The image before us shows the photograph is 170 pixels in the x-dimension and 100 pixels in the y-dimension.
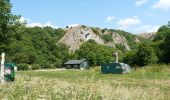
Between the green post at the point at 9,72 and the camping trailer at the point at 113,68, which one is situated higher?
the camping trailer at the point at 113,68

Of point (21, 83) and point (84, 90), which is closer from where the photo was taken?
point (84, 90)

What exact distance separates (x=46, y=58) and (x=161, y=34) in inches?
1753

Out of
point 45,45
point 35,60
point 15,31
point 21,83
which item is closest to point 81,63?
point 35,60

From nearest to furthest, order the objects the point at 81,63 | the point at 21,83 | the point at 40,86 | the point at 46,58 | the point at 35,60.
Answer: the point at 40,86, the point at 21,83, the point at 81,63, the point at 35,60, the point at 46,58

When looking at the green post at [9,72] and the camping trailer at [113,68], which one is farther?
the camping trailer at [113,68]

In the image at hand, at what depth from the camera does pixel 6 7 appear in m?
25.8

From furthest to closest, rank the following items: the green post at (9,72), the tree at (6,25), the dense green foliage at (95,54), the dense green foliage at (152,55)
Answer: the dense green foliage at (95,54), the dense green foliage at (152,55), the tree at (6,25), the green post at (9,72)

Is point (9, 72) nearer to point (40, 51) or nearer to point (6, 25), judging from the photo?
point (6, 25)

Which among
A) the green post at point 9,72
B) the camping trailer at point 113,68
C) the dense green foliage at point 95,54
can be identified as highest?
the dense green foliage at point 95,54

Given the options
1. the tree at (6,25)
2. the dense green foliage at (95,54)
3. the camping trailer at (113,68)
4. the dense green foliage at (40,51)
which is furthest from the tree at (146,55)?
the tree at (6,25)

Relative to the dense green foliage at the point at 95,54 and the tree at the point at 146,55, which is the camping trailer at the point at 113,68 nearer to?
the tree at the point at 146,55

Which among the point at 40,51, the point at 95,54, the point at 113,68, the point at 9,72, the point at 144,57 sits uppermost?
the point at 40,51

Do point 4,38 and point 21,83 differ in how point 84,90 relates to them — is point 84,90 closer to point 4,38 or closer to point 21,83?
point 21,83

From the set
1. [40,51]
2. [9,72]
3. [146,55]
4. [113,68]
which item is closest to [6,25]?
[9,72]
